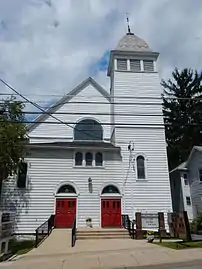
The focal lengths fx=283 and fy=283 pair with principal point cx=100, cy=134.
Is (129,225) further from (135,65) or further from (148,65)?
(148,65)

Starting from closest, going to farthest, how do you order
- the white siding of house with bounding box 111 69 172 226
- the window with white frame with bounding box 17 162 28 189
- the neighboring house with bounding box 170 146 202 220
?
1. the window with white frame with bounding box 17 162 28 189
2. the white siding of house with bounding box 111 69 172 226
3. the neighboring house with bounding box 170 146 202 220

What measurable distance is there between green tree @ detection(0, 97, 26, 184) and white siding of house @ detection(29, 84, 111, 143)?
8203mm

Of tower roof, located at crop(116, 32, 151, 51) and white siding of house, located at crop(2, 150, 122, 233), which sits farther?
tower roof, located at crop(116, 32, 151, 51)

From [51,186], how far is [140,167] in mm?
7533

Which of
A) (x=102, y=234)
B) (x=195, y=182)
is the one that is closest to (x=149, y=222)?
(x=102, y=234)

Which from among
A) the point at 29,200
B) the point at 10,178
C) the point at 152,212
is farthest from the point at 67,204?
the point at 152,212

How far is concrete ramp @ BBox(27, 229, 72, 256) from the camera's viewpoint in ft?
40.9

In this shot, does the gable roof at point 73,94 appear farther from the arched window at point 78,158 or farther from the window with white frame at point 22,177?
the arched window at point 78,158

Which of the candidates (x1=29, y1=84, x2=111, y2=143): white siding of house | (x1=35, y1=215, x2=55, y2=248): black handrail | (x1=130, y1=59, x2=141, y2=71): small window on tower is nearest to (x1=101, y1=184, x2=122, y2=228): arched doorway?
(x1=35, y1=215, x2=55, y2=248): black handrail

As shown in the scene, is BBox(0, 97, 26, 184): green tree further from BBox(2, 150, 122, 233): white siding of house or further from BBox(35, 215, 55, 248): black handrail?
BBox(35, 215, 55, 248): black handrail

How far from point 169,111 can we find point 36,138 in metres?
24.0

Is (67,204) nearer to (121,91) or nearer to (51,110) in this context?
(51,110)

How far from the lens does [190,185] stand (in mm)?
30500

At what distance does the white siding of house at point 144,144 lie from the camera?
888 inches
